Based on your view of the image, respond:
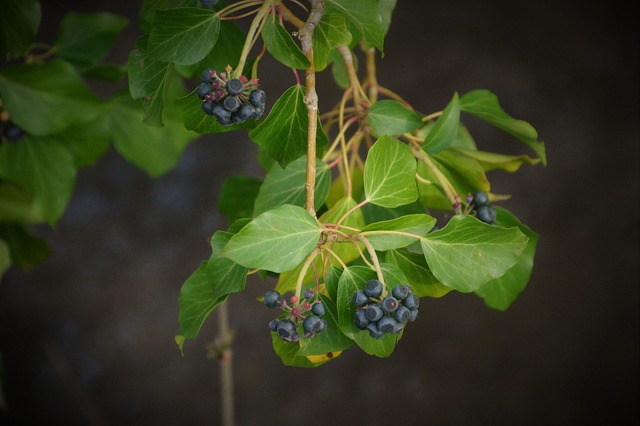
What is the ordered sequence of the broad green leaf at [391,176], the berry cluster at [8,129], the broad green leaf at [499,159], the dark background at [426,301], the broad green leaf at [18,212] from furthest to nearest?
the dark background at [426,301], the berry cluster at [8,129], the broad green leaf at [499,159], the broad green leaf at [391,176], the broad green leaf at [18,212]

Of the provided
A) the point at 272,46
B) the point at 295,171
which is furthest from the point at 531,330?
the point at 272,46

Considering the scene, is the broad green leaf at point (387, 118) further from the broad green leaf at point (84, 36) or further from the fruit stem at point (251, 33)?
the broad green leaf at point (84, 36)

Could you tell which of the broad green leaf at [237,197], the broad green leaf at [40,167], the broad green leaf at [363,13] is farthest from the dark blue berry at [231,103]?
the broad green leaf at [40,167]

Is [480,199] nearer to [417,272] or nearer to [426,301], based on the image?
[417,272]

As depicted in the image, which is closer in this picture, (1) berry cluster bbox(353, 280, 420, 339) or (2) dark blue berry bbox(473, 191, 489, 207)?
(1) berry cluster bbox(353, 280, 420, 339)

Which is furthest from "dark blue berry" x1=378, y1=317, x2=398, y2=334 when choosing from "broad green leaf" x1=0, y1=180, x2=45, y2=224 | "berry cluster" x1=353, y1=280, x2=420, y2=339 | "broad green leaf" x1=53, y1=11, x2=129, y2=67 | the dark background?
the dark background

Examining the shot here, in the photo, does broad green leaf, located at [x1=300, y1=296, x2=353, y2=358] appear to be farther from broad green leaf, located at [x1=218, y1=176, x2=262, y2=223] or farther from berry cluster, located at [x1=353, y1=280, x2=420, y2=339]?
broad green leaf, located at [x1=218, y1=176, x2=262, y2=223]
